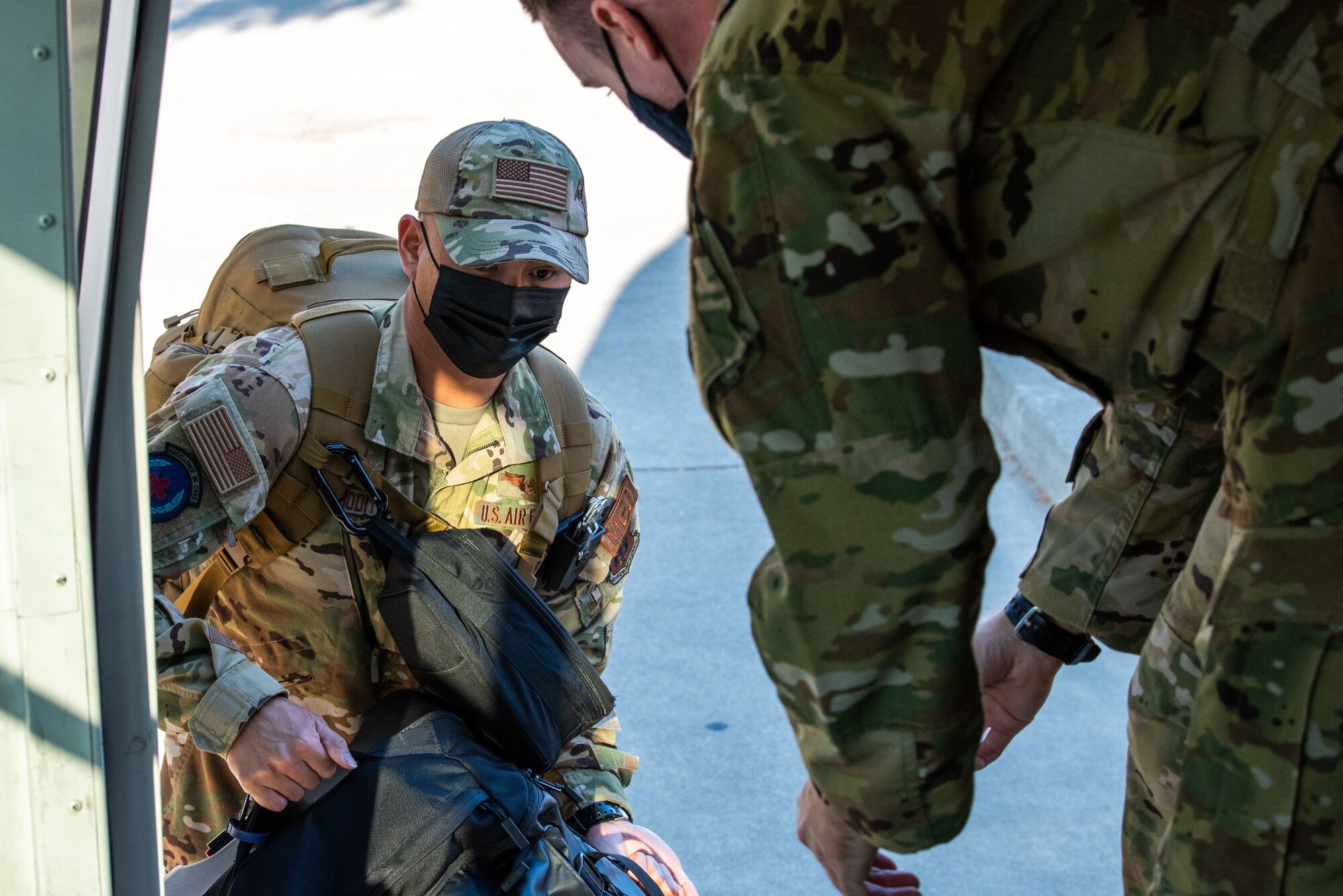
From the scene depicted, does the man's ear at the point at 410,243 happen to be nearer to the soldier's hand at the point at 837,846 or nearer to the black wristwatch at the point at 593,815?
the black wristwatch at the point at 593,815

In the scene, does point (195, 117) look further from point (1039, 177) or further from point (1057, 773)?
point (1039, 177)

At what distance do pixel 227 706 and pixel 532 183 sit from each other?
90cm

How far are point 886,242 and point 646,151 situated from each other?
7.42 m

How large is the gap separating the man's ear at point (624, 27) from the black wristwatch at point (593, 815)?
1.24 meters

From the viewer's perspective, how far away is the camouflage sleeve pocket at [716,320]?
0.93m

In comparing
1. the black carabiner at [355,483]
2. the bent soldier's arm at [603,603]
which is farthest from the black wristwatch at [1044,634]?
the black carabiner at [355,483]

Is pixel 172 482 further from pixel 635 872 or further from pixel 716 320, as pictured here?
pixel 716 320

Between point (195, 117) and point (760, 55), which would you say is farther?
point (195, 117)

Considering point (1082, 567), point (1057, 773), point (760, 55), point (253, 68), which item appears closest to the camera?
point (760, 55)

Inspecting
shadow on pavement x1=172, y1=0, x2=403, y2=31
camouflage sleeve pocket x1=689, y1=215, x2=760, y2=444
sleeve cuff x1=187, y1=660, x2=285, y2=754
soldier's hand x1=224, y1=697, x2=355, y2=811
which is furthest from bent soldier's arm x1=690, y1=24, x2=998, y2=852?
shadow on pavement x1=172, y1=0, x2=403, y2=31

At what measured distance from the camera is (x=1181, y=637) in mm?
1123

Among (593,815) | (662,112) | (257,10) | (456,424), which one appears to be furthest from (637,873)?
(257,10)

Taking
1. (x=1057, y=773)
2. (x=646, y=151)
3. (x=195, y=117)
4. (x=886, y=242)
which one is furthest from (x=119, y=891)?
(x=195, y=117)

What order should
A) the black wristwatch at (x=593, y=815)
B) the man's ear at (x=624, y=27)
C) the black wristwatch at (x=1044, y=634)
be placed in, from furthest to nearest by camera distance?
the black wristwatch at (x=593, y=815) < the black wristwatch at (x=1044, y=634) < the man's ear at (x=624, y=27)
